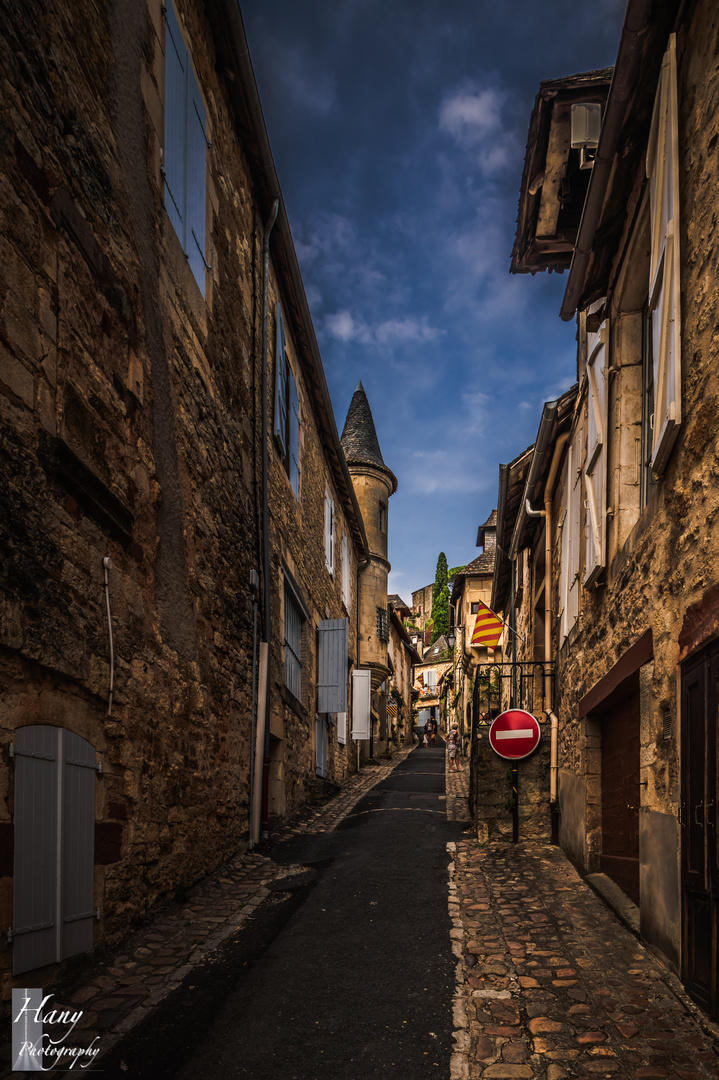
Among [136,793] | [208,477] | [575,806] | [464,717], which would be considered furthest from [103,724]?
[464,717]

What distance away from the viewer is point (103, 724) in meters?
4.47

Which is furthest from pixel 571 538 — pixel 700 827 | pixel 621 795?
pixel 700 827

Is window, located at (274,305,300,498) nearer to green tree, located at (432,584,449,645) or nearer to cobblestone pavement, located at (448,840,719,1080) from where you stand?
cobblestone pavement, located at (448,840,719,1080)

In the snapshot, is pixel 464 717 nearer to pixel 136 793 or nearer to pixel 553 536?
A: pixel 553 536

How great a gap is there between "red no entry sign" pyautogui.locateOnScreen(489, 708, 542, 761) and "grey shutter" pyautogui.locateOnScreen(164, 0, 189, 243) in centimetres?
554

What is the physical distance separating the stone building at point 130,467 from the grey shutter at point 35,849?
13 millimetres

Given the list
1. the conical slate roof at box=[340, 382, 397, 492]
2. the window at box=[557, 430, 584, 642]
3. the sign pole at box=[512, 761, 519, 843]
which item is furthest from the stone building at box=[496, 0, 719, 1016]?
the conical slate roof at box=[340, 382, 397, 492]

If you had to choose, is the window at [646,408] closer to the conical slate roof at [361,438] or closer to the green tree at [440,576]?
the conical slate roof at [361,438]

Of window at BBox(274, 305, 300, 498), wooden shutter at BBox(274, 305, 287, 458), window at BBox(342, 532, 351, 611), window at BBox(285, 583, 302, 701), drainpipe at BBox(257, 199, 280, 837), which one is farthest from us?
window at BBox(342, 532, 351, 611)

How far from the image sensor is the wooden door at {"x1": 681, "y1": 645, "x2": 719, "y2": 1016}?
333 cm

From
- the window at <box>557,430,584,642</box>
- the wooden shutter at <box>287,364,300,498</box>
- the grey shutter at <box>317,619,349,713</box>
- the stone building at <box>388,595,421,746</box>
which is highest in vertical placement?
the wooden shutter at <box>287,364,300,498</box>

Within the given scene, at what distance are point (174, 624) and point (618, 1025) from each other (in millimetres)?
3708

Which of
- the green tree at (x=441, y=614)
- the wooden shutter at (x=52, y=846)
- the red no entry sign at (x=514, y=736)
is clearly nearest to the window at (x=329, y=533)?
the red no entry sign at (x=514, y=736)

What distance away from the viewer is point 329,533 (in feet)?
49.5
